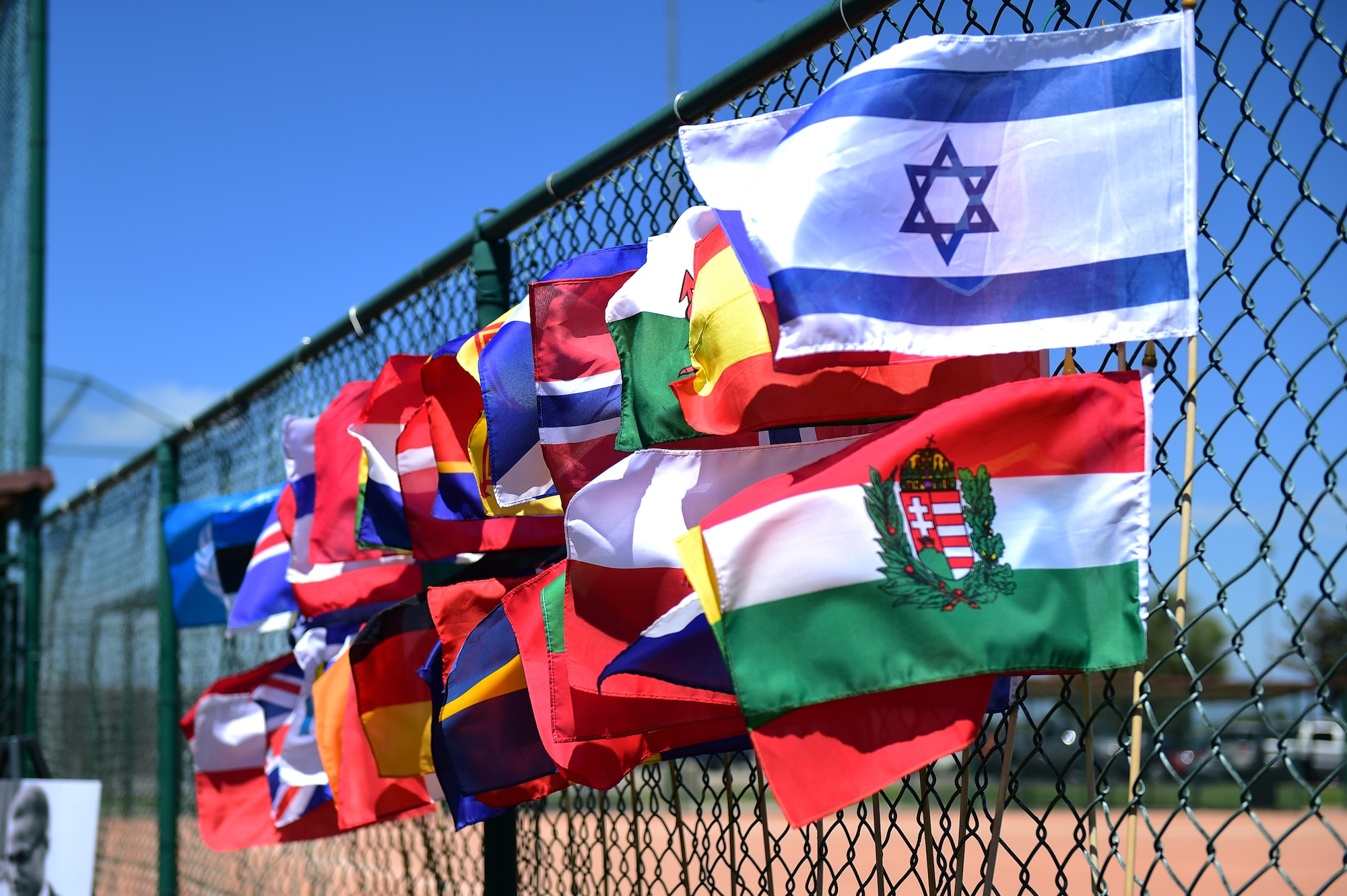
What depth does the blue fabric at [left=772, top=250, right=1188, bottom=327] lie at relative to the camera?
6.24 feet

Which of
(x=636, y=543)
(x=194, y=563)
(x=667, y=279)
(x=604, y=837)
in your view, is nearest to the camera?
(x=636, y=543)

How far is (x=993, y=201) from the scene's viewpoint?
1.96 m

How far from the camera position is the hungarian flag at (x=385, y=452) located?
3.51m

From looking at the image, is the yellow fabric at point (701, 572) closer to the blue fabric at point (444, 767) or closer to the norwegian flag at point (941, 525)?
the norwegian flag at point (941, 525)

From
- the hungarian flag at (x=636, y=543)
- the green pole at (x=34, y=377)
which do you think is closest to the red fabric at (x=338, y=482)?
the hungarian flag at (x=636, y=543)

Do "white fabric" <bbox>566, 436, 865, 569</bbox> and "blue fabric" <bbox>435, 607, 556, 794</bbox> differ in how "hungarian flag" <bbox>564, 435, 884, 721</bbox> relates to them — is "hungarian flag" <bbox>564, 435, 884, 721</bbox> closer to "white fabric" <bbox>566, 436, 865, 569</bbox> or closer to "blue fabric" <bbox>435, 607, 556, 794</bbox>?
"white fabric" <bbox>566, 436, 865, 569</bbox>

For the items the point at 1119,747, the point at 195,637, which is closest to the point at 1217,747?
the point at 1119,747

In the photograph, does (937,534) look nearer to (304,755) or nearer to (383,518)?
(383,518)

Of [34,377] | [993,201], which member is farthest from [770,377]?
[34,377]

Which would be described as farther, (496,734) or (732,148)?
(496,734)

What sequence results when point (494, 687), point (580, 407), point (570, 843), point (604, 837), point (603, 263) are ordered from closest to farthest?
point (580, 407) → point (603, 263) → point (494, 687) → point (604, 837) → point (570, 843)

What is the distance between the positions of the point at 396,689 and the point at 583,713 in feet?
4.32

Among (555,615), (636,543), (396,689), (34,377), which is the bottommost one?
(396,689)

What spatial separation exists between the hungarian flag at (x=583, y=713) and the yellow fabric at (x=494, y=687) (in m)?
0.14
